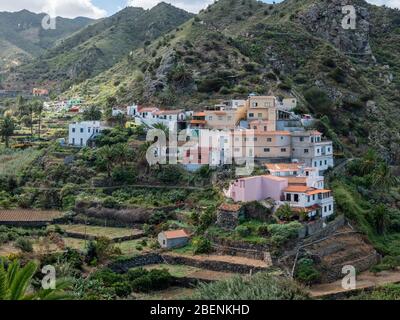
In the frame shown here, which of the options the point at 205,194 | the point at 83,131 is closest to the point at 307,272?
the point at 205,194

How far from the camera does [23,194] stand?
4703 centimetres

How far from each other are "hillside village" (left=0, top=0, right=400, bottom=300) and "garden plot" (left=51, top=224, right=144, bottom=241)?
0.63 ft

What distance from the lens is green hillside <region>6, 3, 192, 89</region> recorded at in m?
110

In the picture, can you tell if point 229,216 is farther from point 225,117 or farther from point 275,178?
point 225,117

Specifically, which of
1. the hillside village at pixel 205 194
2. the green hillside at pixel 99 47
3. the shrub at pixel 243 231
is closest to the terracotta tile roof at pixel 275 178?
the hillside village at pixel 205 194

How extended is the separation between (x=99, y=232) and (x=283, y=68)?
42275mm

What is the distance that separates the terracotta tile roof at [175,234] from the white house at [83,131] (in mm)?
19163

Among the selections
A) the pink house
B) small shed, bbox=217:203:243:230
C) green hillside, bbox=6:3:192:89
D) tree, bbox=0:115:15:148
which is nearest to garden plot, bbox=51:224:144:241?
small shed, bbox=217:203:243:230

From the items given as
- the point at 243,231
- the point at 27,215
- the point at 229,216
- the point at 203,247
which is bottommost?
the point at 203,247

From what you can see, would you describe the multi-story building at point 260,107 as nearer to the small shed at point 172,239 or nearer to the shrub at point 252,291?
the small shed at point 172,239

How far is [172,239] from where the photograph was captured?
37.3 m

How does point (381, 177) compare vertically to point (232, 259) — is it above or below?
above

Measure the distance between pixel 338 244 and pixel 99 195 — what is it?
59.3ft

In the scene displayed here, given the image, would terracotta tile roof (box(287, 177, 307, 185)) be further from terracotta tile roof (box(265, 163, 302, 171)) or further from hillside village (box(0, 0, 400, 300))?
terracotta tile roof (box(265, 163, 302, 171))
